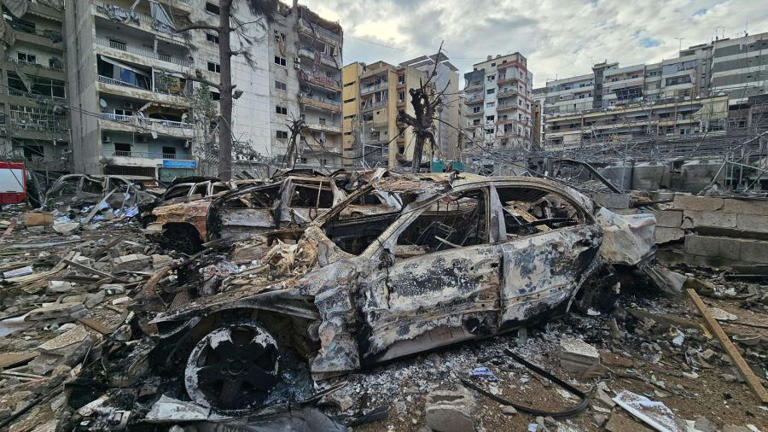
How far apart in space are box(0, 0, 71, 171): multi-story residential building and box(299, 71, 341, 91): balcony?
2152cm

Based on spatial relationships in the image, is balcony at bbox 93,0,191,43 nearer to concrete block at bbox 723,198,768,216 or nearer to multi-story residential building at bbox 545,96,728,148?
concrete block at bbox 723,198,768,216

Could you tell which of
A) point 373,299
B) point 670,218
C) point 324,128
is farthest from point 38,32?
point 670,218

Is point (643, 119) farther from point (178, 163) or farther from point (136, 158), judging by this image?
point (136, 158)

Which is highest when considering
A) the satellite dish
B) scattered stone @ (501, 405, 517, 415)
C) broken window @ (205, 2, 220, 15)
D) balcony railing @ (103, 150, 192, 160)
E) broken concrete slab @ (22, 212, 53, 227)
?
broken window @ (205, 2, 220, 15)

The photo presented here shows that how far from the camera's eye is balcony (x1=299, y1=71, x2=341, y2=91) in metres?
37.2

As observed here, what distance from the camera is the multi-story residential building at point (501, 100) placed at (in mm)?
53344

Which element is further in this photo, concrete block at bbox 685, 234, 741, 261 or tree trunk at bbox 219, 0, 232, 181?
tree trunk at bbox 219, 0, 232, 181

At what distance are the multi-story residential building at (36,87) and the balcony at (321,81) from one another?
21524 mm

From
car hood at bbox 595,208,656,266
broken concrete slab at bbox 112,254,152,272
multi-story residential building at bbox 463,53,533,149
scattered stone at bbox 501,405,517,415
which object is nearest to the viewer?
scattered stone at bbox 501,405,517,415

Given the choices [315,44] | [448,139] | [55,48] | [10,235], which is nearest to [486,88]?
[448,139]

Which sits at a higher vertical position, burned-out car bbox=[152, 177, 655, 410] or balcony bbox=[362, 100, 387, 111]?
balcony bbox=[362, 100, 387, 111]

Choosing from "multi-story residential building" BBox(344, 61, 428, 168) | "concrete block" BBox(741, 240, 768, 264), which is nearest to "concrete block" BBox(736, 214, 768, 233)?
"concrete block" BBox(741, 240, 768, 264)

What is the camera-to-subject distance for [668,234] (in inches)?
238

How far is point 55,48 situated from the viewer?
3036 cm
